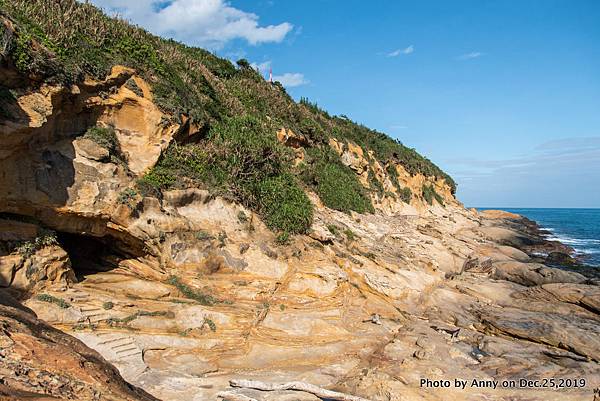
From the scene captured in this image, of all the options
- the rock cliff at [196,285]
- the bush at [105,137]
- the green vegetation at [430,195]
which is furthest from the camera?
the green vegetation at [430,195]

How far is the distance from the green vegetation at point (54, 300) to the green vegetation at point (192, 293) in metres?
2.69

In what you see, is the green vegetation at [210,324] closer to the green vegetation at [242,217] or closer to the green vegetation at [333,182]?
the green vegetation at [242,217]

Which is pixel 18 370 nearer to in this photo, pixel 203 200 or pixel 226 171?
pixel 203 200

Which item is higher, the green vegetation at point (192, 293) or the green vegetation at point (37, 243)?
the green vegetation at point (37, 243)

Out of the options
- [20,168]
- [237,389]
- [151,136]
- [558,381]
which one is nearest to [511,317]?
[558,381]

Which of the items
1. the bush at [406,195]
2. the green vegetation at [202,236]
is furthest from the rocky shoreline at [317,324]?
the bush at [406,195]

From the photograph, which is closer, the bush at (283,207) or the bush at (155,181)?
the bush at (155,181)

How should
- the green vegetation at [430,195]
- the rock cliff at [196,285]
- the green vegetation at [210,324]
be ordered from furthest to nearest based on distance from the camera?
the green vegetation at [430,195] < the green vegetation at [210,324] < the rock cliff at [196,285]

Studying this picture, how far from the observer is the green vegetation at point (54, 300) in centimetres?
825

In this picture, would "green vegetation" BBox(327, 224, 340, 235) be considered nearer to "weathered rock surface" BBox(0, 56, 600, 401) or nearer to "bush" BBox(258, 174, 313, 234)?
"weathered rock surface" BBox(0, 56, 600, 401)

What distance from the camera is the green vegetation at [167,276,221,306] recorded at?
1028 cm

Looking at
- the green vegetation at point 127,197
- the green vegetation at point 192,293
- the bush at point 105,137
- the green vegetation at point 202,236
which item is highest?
the bush at point 105,137

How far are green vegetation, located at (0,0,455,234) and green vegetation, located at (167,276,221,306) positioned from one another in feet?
8.49

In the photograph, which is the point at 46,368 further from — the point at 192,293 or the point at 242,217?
the point at 242,217
